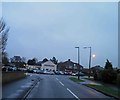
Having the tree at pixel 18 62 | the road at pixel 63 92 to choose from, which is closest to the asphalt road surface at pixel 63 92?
the road at pixel 63 92

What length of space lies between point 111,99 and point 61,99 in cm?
470

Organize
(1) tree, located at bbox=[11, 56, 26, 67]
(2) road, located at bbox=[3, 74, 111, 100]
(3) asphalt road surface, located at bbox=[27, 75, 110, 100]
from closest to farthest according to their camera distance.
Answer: (2) road, located at bbox=[3, 74, 111, 100]
(3) asphalt road surface, located at bbox=[27, 75, 110, 100]
(1) tree, located at bbox=[11, 56, 26, 67]

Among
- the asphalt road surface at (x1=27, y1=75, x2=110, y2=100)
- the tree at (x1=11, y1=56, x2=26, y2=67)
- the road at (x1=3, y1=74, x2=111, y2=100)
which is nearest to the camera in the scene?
the road at (x1=3, y1=74, x2=111, y2=100)

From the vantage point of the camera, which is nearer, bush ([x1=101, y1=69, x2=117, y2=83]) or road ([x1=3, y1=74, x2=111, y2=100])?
road ([x1=3, y1=74, x2=111, y2=100])

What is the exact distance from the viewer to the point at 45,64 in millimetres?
175750

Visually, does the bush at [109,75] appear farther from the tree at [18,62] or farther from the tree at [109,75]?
the tree at [18,62]

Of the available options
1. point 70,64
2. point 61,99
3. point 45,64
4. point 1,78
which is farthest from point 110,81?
point 70,64

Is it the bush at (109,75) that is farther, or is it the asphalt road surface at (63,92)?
the bush at (109,75)

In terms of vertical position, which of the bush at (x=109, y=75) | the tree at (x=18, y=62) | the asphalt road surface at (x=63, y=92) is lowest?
the asphalt road surface at (x=63, y=92)

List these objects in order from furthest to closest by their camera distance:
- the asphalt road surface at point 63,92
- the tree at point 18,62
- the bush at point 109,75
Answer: the tree at point 18,62, the bush at point 109,75, the asphalt road surface at point 63,92

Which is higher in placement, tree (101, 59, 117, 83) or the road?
tree (101, 59, 117, 83)

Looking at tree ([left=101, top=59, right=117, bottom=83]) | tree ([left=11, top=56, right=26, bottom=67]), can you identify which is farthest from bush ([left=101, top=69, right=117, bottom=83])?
tree ([left=11, top=56, right=26, bottom=67])

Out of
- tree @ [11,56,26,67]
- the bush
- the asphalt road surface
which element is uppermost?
tree @ [11,56,26,67]

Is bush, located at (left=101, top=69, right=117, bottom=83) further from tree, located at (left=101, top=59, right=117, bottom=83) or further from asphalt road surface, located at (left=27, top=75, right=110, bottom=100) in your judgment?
asphalt road surface, located at (left=27, top=75, right=110, bottom=100)
